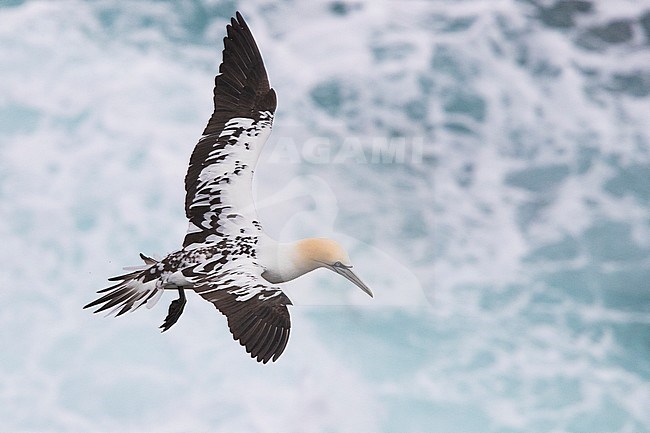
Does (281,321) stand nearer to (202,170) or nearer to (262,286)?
(262,286)

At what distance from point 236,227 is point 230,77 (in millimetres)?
1224

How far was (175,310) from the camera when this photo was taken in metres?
5.61

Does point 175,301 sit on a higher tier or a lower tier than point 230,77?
lower

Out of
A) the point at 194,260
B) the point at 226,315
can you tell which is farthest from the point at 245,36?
the point at 226,315

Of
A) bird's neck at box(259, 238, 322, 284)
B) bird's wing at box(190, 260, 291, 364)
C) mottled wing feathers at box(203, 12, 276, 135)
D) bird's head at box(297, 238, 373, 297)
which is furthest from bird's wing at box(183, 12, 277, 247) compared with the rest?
bird's wing at box(190, 260, 291, 364)

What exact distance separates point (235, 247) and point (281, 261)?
33cm

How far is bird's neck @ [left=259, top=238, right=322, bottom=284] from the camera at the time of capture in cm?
568

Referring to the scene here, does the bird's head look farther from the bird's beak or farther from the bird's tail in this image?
the bird's tail

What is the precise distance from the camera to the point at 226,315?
16.8ft

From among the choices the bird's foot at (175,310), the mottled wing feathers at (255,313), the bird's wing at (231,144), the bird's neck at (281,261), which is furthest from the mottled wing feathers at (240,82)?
the mottled wing feathers at (255,313)

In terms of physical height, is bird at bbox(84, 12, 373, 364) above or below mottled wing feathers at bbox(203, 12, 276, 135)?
below

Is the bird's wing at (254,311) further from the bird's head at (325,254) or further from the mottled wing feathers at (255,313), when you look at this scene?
the bird's head at (325,254)

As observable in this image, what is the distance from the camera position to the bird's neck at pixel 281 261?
224 inches

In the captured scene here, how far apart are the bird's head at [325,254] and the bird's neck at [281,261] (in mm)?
23
